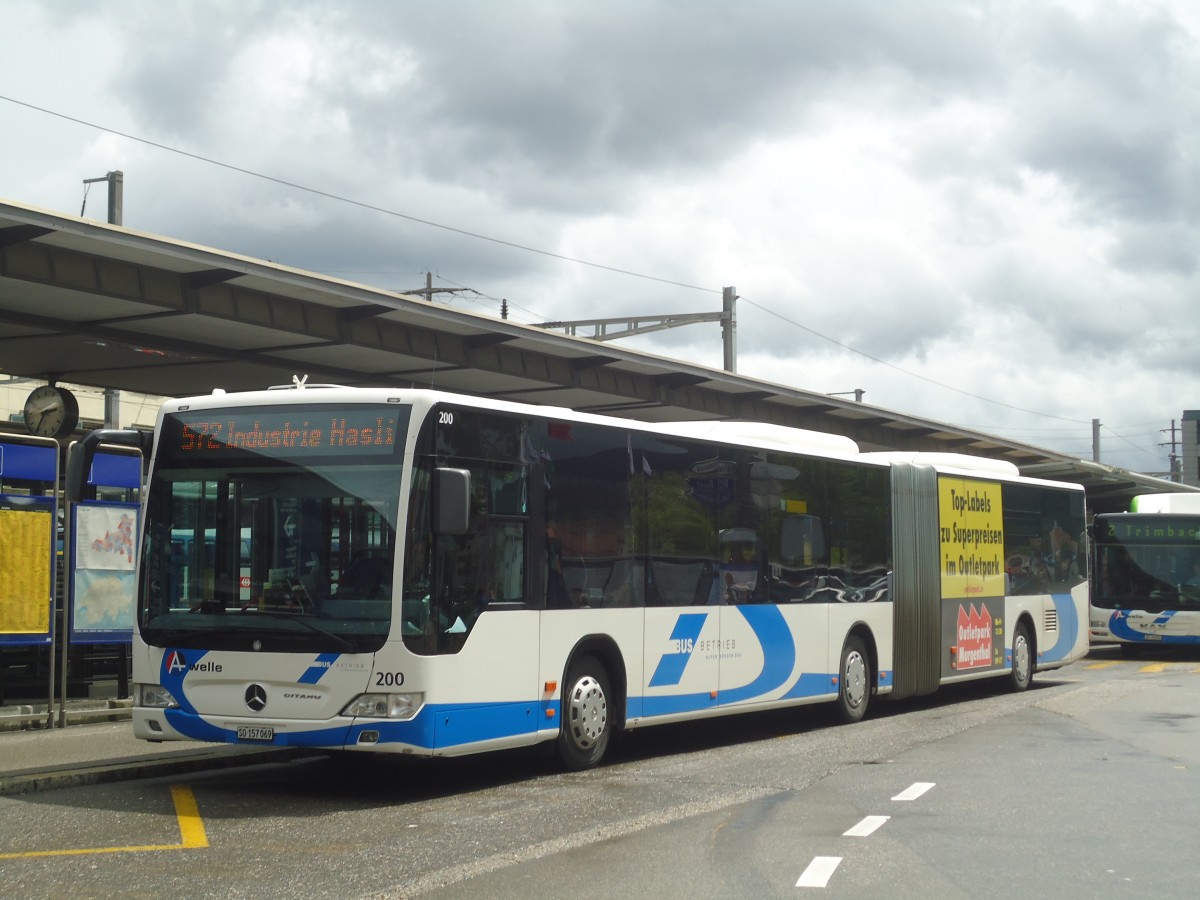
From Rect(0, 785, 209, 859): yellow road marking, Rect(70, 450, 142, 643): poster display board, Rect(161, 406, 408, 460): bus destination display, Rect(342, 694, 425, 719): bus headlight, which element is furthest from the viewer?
Rect(70, 450, 142, 643): poster display board

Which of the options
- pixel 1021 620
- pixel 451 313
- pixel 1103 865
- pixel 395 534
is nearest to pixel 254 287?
pixel 451 313

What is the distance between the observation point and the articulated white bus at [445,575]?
1032 centimetres

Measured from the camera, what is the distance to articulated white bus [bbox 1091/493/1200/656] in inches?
1186

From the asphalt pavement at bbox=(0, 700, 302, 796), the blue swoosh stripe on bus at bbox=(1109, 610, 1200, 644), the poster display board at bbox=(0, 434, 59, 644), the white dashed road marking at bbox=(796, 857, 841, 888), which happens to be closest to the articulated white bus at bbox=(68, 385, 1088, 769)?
the asphalt pavement at bbox=(0, 700, 302, 796)

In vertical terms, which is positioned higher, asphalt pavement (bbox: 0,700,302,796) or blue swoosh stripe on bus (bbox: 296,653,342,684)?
blue swoosh stripe on bus (bbox: 296,653,342,684)

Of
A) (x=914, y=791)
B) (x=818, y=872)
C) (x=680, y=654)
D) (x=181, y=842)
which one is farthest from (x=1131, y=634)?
(x=181, y=842)

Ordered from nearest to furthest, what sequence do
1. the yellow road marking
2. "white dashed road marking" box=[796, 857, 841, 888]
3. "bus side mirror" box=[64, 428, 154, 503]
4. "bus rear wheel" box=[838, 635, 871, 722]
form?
"white dashed road marking" box=[796, 857, 841, 888] < the yellow road marking < "bus side mirror" box=[64, 428, 154, 503] < "bus rear wheel" box=[838, 635, 871, 722]

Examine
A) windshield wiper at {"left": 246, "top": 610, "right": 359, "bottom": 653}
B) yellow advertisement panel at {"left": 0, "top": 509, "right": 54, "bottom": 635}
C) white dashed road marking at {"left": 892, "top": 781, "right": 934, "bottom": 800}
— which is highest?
yellow advertisement panel at {"left": 0, "top": 509, "right": 54, "bottom": 635}

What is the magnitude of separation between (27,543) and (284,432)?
15.4 ft

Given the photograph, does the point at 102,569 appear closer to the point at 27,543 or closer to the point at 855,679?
the point at 27,543

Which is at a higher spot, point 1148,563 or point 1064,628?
point 1148,563

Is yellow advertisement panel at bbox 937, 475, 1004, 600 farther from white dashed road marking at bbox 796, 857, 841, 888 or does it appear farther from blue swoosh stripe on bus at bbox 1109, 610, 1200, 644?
blue swoosh stripe on bus at bbox 1109, 610, 1200, 644

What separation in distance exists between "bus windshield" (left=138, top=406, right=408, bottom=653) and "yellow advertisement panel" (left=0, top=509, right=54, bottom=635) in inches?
138

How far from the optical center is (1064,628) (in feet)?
72.6
